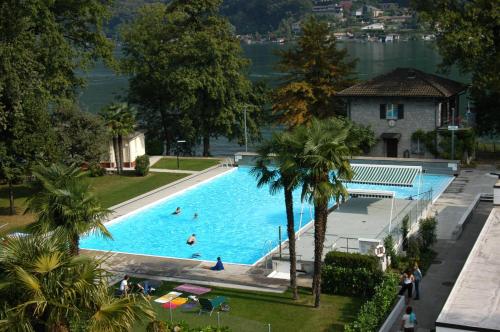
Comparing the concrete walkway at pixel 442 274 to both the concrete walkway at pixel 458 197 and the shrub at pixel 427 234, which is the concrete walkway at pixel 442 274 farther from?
the concrete walkway at pixel 458 197

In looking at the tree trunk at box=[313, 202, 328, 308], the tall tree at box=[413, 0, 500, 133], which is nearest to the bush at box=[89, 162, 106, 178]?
the tall tree at box=[413, 0, 500, 133]

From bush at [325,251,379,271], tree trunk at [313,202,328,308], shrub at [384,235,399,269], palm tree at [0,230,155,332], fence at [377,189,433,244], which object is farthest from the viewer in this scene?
fence at [377,189,433,244]

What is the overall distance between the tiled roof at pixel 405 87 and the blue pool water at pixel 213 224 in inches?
252

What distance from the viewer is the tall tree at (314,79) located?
5416 centimetres

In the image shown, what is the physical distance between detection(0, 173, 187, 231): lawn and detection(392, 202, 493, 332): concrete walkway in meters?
18.9

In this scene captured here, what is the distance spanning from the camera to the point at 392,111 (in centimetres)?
5075

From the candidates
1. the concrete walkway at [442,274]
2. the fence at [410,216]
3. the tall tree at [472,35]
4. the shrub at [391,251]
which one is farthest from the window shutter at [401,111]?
the shrub at [391,251]

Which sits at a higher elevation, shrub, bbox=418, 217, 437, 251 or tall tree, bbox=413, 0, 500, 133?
tall tree, bbox=413, 0, 500, 133

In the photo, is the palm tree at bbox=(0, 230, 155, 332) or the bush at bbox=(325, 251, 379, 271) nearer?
the palm tree at bbox=(0, 230, 155, 332)

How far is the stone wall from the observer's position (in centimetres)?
4966

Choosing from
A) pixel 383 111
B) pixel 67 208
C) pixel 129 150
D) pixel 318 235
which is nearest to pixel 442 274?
pixel 318 235

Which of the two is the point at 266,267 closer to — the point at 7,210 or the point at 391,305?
the point at 391,305

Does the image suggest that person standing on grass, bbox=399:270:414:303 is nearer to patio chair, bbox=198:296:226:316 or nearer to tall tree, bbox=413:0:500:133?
patio chair, bbox=198:296:226:316

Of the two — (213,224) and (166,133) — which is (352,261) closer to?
(213,224)
